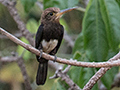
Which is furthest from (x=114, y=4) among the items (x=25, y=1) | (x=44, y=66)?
(x=44, y=66)

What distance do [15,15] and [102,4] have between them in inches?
43.5

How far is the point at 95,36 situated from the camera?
1.96 metres

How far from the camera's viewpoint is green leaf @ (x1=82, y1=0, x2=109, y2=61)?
6.27 feet

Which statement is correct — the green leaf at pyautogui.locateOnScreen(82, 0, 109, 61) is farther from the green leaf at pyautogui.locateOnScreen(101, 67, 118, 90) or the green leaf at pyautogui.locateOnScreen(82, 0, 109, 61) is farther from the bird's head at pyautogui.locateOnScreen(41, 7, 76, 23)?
the bird's head at pyautogui.locateOnScreen(41, 7, 76, 23)

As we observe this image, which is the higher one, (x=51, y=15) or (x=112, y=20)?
(x=112, y=20)

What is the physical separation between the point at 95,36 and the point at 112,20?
0.21 metres

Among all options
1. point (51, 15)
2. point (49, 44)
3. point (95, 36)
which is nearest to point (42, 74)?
point (49, 44)

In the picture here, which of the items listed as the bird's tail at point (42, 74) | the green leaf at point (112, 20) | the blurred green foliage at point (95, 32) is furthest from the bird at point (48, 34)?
the green leaf at point (112, 20)

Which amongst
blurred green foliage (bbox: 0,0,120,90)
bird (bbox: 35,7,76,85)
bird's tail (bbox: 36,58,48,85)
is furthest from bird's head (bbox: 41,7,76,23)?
bird's tail (bbox: 36,58,48,85)

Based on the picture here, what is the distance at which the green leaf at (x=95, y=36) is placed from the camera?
6.27 feet

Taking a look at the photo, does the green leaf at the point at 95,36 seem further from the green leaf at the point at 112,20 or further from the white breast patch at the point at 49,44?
the white breast patch at the point at 49,44

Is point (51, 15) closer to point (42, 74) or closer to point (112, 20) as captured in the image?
point (42, 74)

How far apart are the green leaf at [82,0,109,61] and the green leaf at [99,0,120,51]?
10 centimetres

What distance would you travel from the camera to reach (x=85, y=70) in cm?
196
